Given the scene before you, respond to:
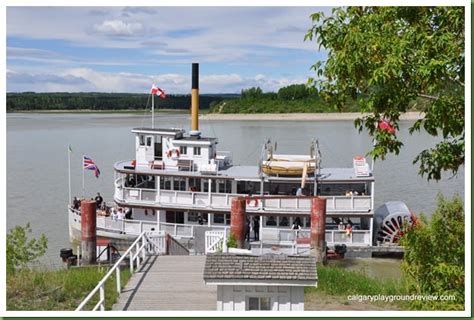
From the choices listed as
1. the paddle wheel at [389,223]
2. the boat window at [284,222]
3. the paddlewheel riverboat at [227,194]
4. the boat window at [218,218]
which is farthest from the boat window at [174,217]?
the paddle wheel at [389,223]

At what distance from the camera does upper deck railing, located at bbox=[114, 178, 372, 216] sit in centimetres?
2205

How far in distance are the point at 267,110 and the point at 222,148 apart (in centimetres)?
5146

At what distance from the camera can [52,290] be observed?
36.3 ft

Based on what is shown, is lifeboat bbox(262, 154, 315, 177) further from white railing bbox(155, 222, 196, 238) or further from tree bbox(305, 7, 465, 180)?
tree bbox(305, 7, 465, 180)

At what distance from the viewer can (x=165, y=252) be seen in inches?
635

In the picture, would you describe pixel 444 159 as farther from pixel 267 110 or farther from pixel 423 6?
pixel 267 110

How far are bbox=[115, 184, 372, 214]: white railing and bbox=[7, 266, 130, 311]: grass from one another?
1053 centimetres

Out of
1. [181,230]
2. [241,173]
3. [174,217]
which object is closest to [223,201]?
[241,173]

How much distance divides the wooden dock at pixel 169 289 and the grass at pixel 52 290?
0.29 metres

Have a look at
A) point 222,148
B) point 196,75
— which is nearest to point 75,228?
point 196,75

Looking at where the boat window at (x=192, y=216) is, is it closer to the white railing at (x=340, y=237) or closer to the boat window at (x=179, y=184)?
the boat window at (x=179, y=184)

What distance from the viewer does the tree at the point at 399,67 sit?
7512mm

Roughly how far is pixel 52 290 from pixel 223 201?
40.0ft

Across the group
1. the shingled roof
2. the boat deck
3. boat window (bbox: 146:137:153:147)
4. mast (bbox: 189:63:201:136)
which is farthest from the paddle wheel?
the shingled roof
